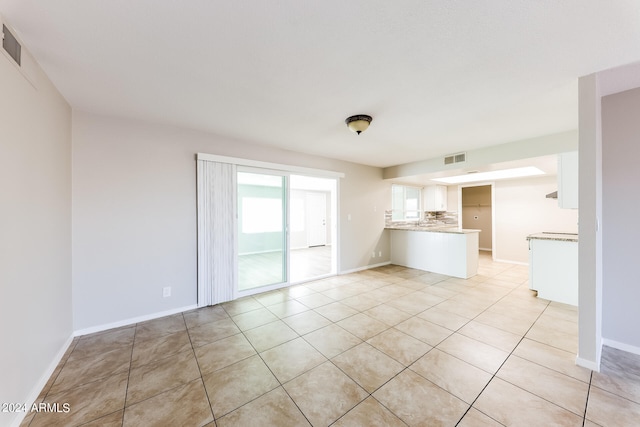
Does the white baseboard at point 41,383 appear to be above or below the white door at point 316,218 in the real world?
below

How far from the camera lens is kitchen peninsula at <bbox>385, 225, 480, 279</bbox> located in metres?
4.48

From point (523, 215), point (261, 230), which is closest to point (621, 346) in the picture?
point (523, 215)

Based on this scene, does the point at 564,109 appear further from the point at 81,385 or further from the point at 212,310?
the point at 81,385

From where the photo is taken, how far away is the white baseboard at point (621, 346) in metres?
2.12

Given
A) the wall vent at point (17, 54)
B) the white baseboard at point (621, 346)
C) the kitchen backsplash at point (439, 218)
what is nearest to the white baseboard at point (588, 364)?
the white baseboard at point (621, 346)

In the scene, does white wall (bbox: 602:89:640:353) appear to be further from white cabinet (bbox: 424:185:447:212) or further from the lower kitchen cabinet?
white cabinet (bbox: 424:185:447:212)

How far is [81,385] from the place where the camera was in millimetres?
1746

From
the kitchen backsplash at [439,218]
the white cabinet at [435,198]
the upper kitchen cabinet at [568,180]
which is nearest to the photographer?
the upper kitchen cabinet at [568,180]

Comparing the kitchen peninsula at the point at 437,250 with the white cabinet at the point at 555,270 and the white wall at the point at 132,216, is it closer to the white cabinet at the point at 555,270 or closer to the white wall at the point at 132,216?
the white cabinet at the point at 555,270

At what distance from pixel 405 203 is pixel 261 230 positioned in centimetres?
426

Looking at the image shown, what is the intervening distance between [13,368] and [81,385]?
0.50 m

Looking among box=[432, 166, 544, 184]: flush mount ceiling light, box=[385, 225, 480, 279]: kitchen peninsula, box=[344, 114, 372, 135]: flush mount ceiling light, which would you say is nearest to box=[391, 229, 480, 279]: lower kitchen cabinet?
box=[385, 225, 480, 279]: kitchen peninsula

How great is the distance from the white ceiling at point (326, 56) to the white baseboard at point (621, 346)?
241cm

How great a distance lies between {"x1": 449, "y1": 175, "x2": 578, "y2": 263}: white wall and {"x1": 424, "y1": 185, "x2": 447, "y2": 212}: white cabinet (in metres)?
1.23
